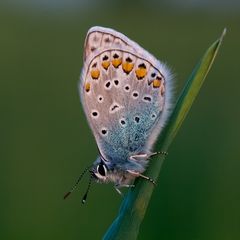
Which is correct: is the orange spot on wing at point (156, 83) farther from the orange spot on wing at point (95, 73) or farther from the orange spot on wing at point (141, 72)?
the orange spot on wing at point (95, 73)

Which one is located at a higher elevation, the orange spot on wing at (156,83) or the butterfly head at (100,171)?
the orange spot on wing at (156,83)

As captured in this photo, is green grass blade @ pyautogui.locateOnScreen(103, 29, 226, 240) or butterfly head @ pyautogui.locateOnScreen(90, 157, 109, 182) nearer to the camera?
green grass blade @ pyautogui.locateOnScreen(103, 29, 226, 240)

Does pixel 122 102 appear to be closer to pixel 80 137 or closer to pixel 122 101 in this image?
pixel 122 101

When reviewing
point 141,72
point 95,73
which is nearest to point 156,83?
point 141,72

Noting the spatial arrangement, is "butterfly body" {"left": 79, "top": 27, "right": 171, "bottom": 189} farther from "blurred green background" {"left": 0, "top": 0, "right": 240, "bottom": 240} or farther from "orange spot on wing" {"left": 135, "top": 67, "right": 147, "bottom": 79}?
"blurred green background" {"left": 0, "top": 0, "right": 240, "bottom": 240}

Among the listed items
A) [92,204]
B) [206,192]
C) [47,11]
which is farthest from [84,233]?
[47,11]

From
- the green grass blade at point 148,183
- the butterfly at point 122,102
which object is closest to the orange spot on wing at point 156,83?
the butterfly at point 122,102

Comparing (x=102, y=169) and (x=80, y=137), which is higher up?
(x=102, y=169)

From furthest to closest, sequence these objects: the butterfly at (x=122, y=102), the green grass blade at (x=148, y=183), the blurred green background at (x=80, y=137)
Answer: the blurred green background at (x=80, y=137) → the butterfly at (x=122, y=102) → the green grass blade at (x=148, y=183)

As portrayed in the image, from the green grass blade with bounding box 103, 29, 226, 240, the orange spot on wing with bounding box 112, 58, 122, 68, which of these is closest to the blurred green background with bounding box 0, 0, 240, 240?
the orange spot on wing with bounding box 112, 58, 122, 68
